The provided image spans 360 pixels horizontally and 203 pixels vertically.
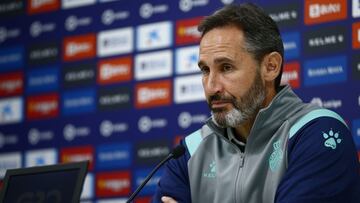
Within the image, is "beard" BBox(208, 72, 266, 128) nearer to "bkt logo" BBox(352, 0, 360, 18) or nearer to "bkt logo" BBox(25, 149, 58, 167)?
"bkt logo" BBox(352, 0, 360, 18)

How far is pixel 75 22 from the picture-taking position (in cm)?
419

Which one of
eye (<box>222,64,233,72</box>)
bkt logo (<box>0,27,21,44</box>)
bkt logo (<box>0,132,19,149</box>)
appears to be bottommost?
bkt logo (<box>0,132,19,149</box>)

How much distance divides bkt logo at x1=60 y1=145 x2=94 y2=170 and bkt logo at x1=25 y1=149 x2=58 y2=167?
0.06m

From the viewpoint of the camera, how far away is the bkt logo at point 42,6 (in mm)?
4309

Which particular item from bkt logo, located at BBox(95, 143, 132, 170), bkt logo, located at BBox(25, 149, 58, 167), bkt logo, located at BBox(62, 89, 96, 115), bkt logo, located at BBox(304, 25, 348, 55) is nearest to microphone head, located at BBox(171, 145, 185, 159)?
bkt logo, located at BBox(304, 25, 348, 55)

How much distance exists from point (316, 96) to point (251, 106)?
1.05 meters

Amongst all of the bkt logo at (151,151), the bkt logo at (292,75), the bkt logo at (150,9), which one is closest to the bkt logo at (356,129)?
the bkt logo at (292,75)

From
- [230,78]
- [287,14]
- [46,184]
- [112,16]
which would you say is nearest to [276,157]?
[230,78]

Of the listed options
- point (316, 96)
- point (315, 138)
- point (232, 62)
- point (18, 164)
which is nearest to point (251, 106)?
point (232, 62)

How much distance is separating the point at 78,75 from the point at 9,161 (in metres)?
0.70

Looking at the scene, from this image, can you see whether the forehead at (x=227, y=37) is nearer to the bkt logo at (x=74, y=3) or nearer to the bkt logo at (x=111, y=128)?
the bkt logo at (x=111, y=128)

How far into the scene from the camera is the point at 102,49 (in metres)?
4.03

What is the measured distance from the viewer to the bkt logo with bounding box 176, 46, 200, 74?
11.9 ft

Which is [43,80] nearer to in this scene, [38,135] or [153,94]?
[38,135]
